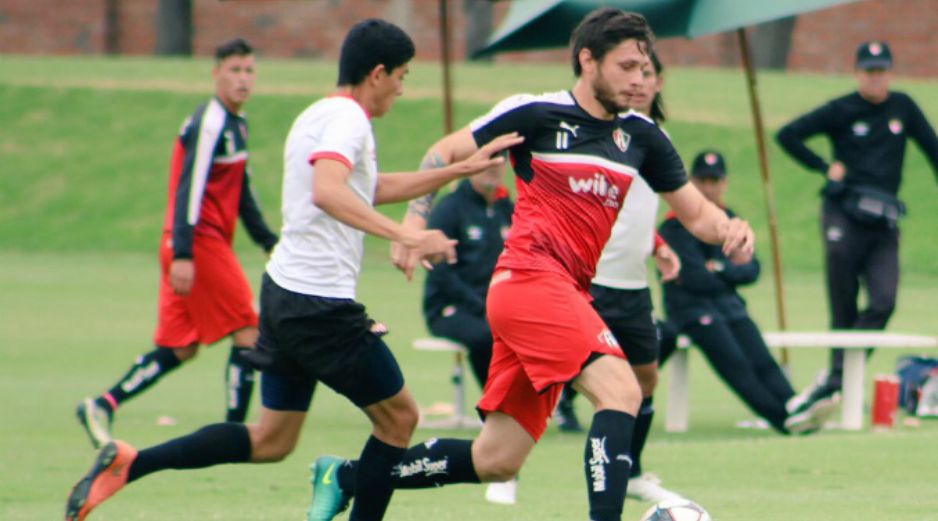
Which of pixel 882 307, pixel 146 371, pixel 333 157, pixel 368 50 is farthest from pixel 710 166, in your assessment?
pixel 333 157

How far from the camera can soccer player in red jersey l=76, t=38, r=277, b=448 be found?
1037 centimetres

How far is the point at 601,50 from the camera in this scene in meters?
7.08

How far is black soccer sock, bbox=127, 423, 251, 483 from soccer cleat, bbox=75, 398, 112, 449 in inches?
105

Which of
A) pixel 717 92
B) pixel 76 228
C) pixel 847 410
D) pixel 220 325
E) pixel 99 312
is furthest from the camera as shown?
pixel 717 92

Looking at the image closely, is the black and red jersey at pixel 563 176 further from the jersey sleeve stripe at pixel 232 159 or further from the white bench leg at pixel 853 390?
the white bench leg at pixel 853 390

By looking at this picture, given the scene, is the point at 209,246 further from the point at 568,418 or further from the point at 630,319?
the point at 630,319

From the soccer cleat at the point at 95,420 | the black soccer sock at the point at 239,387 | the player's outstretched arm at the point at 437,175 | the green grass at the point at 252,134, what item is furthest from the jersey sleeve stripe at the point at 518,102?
the green grass at the point at 252,134

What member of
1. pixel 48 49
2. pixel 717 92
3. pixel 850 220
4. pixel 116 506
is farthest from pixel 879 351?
pixel 48 49

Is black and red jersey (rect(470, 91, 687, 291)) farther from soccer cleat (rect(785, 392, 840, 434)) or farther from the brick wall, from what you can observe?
the brick wall

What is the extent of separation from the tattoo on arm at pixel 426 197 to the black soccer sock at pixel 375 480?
90 cm

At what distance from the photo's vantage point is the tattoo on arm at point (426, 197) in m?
7.16

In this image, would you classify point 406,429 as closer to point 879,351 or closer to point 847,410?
point 847,410

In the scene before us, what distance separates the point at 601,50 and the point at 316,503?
2.08 metres

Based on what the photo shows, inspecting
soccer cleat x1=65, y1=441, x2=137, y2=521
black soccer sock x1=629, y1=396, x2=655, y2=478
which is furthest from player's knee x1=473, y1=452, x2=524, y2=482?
black soccer sock x1=629, y1=396, x2=655, y2=478
